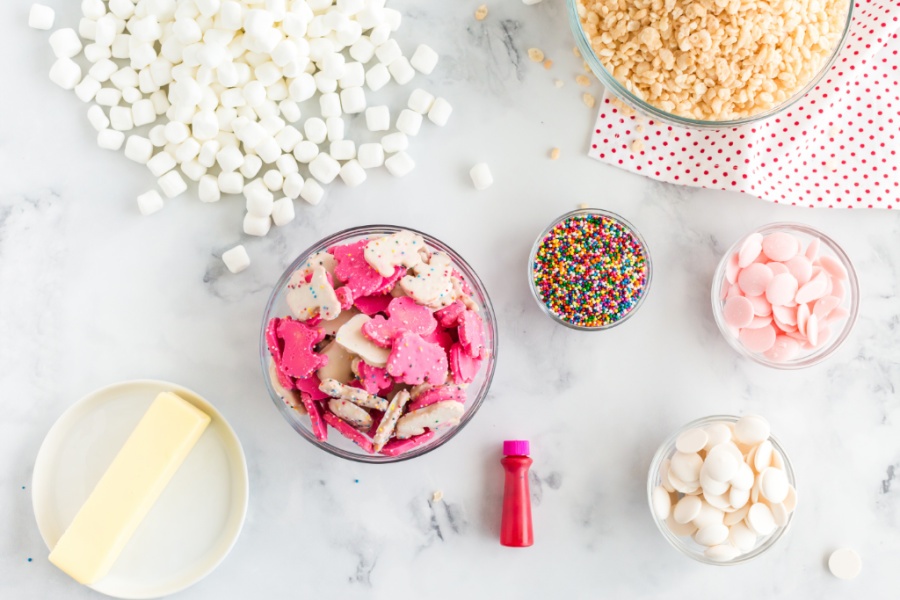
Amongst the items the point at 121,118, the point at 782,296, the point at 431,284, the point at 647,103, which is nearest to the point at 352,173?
the point at 431,284

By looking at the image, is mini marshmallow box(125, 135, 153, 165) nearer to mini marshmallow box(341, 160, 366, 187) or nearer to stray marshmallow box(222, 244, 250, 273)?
stray marshmallow box(222, 244, 250, 273)

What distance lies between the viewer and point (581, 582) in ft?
5.22

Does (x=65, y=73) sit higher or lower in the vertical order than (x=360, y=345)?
higher

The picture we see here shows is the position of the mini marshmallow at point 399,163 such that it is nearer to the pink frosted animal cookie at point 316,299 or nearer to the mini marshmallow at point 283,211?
the mini marshmallow at point 283,211

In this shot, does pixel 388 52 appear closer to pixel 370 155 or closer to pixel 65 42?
pixel 370 155

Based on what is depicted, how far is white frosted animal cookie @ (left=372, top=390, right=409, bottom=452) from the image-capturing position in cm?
128

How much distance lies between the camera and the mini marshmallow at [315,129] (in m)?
1.54

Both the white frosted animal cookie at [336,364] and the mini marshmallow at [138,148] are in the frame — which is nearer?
the white frosted animal cookie at [336,364]

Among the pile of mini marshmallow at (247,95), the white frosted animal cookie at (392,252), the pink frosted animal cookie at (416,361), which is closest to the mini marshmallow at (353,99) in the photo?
the pile of mini marshmallow at (247,95)

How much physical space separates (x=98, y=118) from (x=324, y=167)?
47 cm

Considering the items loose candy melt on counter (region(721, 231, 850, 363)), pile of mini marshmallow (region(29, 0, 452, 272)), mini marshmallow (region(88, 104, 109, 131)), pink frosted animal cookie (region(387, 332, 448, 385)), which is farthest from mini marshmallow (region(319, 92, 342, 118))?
loose candy melt on counter (region(721, 231, 850, 363))

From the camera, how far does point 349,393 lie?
49.6 inches

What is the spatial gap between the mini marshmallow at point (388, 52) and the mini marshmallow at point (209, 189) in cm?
43

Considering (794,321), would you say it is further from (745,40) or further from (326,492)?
(326,492)
